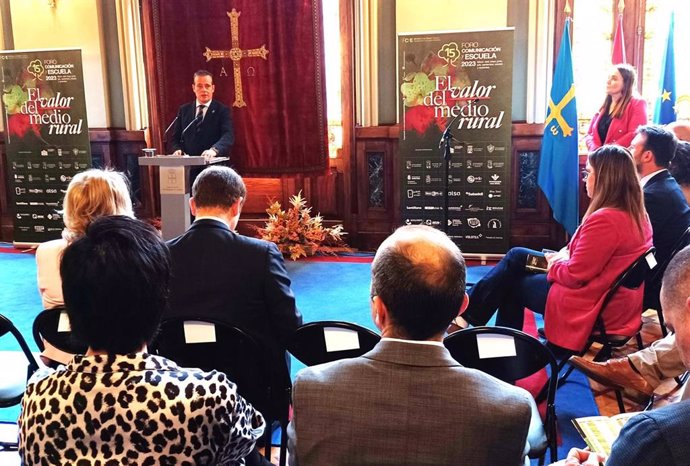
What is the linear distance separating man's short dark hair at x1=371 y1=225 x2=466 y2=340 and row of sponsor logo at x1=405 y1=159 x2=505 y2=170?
166 inches

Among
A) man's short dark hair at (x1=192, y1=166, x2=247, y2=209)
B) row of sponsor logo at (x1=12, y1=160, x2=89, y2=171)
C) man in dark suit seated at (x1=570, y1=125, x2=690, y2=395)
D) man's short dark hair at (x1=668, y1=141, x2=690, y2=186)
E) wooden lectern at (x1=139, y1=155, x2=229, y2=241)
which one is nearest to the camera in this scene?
man's short dark hair at (x1=192, y1=166, x2=247, y2=209)

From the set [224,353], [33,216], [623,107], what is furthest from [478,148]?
[33,216]

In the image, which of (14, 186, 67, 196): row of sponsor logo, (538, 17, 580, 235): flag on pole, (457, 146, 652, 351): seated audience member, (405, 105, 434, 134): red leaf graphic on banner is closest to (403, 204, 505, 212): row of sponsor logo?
(538, 17, 580, 235): flag on pole

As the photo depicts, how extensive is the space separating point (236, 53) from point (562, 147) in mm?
3173

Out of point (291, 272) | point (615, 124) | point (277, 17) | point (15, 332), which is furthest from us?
point (277, 17)

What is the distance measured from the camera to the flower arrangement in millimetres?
5758

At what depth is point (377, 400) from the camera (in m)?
1.09

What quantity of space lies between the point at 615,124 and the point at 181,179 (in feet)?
10.1

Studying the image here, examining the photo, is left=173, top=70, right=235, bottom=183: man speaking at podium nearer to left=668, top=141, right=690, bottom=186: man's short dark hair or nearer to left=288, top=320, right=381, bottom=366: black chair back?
left=668, top=141, right=690, bottom=186: man's short dark hair

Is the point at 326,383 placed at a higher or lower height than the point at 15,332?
higher

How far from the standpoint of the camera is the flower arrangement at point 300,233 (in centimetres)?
576

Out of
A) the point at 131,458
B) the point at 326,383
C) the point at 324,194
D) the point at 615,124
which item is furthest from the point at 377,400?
the point at 324,194

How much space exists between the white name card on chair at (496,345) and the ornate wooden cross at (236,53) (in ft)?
15.8

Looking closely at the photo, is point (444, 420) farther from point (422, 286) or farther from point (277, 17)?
point (277, 17)
